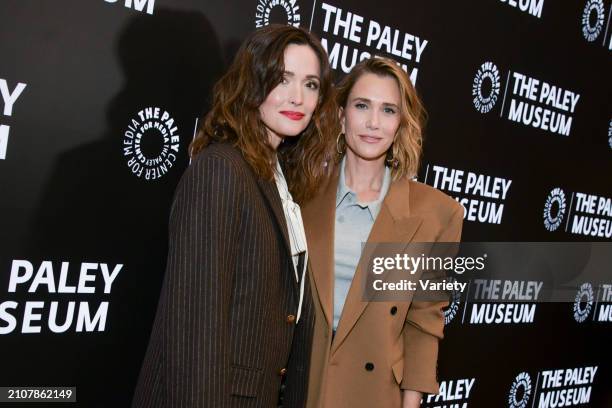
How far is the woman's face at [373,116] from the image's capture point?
7.37ft

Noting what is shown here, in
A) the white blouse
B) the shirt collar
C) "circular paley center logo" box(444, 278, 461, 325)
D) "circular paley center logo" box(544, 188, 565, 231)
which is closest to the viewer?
the white blouse

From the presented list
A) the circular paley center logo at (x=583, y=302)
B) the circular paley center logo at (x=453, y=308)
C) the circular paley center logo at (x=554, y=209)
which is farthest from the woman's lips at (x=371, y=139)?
the circular paley center logo at (x=583, y=302)

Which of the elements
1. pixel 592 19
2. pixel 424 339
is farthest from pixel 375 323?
pixel 592 19

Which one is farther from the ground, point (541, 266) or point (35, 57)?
point (35, 57)

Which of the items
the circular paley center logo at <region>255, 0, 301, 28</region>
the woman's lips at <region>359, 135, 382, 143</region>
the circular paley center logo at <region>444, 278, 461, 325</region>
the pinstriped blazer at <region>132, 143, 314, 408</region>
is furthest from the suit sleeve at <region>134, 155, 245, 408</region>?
the circular paley center logo at <region>444, 278, 461, 325</region>

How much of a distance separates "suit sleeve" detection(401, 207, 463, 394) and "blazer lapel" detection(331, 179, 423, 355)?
153 millimetres

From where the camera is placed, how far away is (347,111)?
2324 mm

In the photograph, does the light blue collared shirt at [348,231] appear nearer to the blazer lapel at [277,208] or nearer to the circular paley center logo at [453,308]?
the blazer lapel at [277,208]

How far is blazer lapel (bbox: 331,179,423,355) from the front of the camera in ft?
6.95

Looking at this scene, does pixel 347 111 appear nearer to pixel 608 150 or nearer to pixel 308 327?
pixel 308 327

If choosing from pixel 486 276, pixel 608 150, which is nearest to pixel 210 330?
pixel 486 276

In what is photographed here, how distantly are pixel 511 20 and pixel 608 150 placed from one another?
3.91 ft

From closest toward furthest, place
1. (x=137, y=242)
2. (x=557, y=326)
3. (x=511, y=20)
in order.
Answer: (x=137, y=242) → (x=511, y=20) → (x=557, y=326)

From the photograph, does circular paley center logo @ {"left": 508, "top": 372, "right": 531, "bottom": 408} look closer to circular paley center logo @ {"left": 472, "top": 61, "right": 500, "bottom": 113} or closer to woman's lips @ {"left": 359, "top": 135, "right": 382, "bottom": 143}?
circular paley center logo @ {"left": 472, "top": 61, "right": 500, "bottom": 113}
